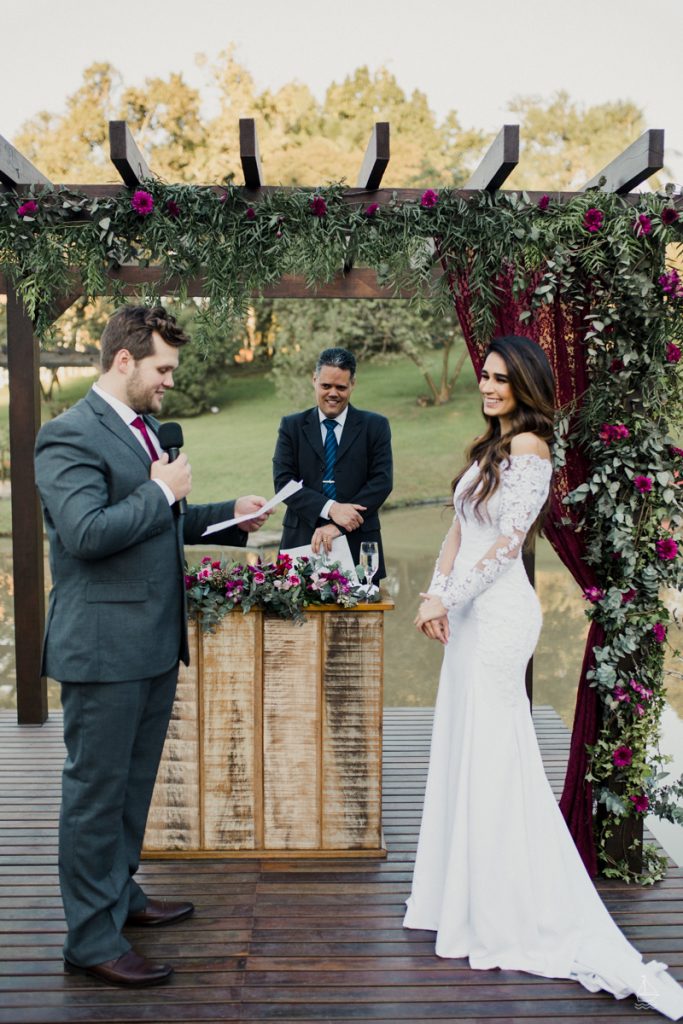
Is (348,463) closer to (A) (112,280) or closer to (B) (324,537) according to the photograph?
(B) (324,537)

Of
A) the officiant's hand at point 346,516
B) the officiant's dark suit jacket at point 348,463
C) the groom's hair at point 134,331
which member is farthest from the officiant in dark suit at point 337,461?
the groom's hair at point 134,331

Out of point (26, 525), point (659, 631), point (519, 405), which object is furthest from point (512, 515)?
point (26, 525)

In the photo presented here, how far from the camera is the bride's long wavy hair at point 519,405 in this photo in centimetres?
285

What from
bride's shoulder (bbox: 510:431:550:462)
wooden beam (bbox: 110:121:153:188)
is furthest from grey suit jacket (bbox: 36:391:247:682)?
wooden beam (bbox: 110:121:153:188)

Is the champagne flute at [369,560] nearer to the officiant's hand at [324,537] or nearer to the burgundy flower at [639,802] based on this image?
the officiant's hand at [324,537]

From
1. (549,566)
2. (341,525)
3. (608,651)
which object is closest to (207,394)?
(549,566)

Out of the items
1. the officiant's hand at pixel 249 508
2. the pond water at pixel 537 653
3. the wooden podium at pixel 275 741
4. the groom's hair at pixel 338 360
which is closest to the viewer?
the officiant's hand at pixel 249 508

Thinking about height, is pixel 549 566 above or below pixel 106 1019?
below

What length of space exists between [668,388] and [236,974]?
7.88 feet

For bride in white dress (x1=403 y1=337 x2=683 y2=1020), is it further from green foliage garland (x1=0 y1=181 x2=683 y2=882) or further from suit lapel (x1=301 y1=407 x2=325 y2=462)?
suit lapel (x1=301 y1=407 x2=325 y2=462)

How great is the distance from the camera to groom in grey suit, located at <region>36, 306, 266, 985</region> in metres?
2.44

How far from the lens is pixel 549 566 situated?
12.4 meters

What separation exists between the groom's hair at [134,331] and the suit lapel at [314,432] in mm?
2093

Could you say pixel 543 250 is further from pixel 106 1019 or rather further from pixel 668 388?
pixel 106 1019
